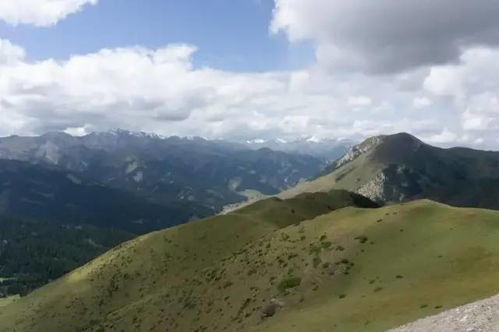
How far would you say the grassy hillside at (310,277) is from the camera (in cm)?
5612

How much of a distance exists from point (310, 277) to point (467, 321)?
4661cm

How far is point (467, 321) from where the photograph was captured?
103 feet

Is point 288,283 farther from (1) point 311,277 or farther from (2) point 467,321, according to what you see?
(2) point 467,321

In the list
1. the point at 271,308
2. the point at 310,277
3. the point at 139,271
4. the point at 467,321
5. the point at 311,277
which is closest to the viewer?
the point at 467,321

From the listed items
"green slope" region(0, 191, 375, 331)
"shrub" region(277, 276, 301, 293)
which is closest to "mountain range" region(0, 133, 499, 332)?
"shrub" region(277, 276, 301, 293)

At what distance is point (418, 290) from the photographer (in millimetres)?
56938

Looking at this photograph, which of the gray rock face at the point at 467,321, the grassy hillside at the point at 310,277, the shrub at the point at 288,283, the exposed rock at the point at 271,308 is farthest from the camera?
the shrub at the point at 288,283

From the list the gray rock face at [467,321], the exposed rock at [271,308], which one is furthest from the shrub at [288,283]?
the gray rock face at [467,321]

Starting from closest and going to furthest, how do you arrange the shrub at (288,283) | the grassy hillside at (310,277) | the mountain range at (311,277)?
the mountain range at (311,277) < the grassy hillside at (310,277) < the shrub at (288,283)

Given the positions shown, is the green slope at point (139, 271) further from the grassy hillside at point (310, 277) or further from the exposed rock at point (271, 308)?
the exposed rock at point (271, 308)

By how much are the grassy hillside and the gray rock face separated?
27.6 feet

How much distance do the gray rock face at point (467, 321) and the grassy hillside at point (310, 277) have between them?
27.6 ft

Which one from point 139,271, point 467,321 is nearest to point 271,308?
point 467,321

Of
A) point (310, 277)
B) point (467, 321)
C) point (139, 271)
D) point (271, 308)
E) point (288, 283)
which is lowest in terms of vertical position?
point (139, 271)
